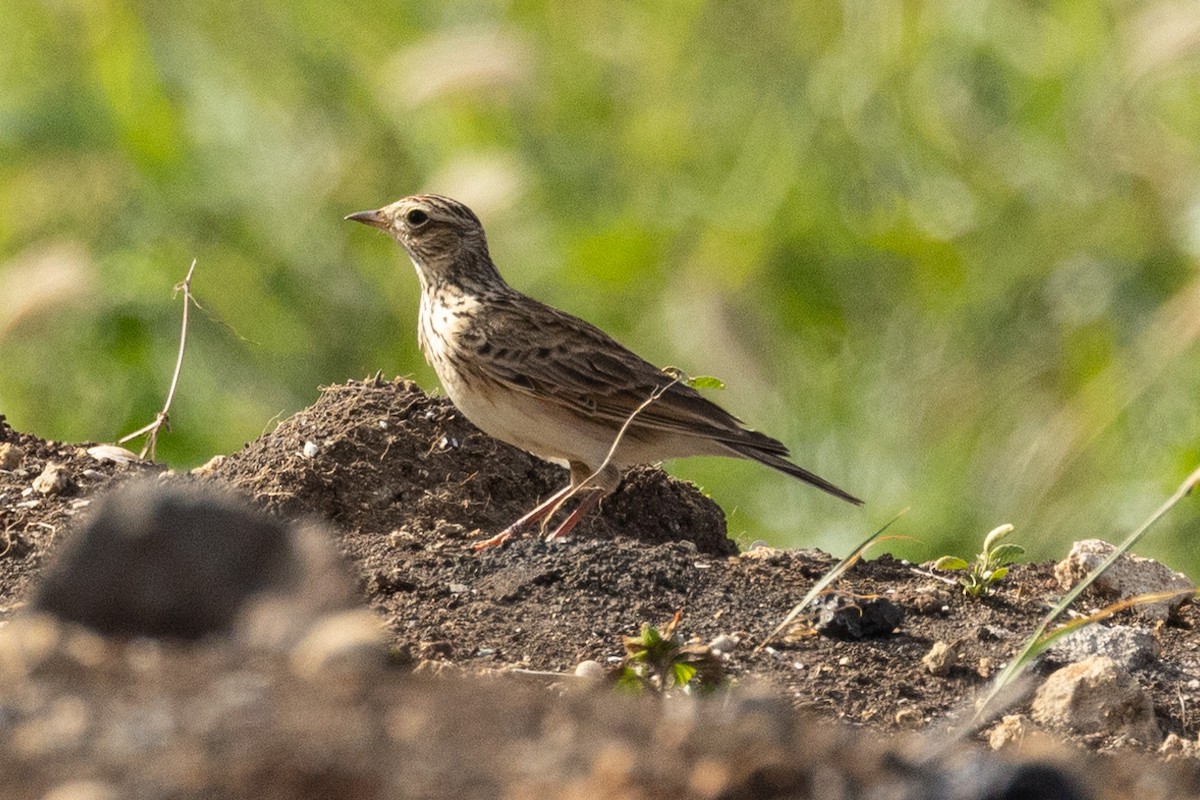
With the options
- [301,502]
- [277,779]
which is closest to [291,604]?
[277,779]

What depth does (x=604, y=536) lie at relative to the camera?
19.4 feet

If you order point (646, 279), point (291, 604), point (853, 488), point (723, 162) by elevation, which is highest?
point (723, 162)

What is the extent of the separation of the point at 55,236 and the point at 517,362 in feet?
16.2

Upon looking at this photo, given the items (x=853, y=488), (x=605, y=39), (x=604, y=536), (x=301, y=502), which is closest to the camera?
(x=301, y=502)

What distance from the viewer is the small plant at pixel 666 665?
4.09m

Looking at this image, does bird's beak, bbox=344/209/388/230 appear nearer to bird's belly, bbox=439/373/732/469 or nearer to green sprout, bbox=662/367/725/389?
bird's belly, bbox=439/373/732/469

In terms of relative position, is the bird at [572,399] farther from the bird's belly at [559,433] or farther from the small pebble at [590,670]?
the small pebble at [590,670]

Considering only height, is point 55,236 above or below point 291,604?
above

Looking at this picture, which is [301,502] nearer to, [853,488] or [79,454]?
[79,454]

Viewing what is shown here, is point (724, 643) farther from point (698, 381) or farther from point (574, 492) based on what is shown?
point (698, 381)

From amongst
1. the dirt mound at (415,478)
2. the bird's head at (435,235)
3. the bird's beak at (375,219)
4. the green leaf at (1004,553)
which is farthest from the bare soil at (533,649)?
the bird's beak at (375,219)

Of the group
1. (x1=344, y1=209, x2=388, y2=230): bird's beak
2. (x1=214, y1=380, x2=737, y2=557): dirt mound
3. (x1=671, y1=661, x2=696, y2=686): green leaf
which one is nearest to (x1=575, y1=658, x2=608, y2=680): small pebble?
(x1=671, y1=661, x2=696, y2=686): green leaf

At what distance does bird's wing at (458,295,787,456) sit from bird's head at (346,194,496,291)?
307 mm

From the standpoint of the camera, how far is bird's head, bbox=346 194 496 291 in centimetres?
671
